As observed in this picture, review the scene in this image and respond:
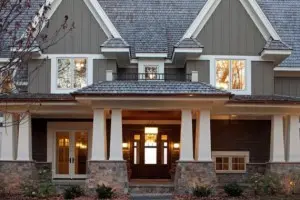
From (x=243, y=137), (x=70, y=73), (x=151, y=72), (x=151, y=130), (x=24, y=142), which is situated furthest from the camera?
(x=151, y=130)

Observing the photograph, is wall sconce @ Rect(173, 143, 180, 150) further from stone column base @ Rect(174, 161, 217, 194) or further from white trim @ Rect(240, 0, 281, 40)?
white trim @ Rect(240, 0, 281, 40)

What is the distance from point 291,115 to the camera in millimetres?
24156

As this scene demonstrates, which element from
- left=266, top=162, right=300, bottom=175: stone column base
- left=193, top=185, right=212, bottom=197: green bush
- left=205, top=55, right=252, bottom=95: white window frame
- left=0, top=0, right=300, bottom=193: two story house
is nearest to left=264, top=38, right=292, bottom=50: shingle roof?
left=0, top=0, right=300, bottom=193: two story house

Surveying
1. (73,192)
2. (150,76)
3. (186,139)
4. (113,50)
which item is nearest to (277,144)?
(186,139)

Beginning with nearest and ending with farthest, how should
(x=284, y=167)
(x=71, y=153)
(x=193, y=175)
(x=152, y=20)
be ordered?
(x=193, y=175) → (x=284, y=167) → (x=71, y=153) → (x=152, y=20)

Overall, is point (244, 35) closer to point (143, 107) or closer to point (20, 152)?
point (143, 107)

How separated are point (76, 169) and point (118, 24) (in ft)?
25.4

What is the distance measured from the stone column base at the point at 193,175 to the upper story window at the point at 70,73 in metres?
6.78

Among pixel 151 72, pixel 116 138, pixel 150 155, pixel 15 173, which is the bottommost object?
pixel 15 173

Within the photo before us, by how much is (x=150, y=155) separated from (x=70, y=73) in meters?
6.05

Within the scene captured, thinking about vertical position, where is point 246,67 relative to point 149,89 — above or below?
above

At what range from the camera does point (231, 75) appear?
86.5 feet

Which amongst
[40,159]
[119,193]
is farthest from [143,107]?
[40,159]

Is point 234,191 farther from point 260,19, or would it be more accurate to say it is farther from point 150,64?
point 260,19
